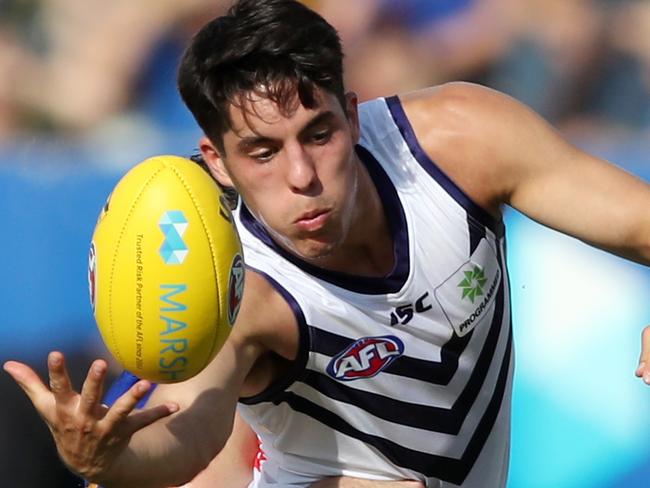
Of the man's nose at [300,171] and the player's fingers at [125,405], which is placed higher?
the man's nose at [300,171]

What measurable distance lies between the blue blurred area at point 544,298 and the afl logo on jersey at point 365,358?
1.47 meters

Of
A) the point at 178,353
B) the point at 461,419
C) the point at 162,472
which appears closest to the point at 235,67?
the point at 178,353

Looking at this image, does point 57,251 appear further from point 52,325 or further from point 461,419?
point 461,419

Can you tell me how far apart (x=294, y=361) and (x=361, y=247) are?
315 millimetres

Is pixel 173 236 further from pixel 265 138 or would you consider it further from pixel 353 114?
pixel 353 114

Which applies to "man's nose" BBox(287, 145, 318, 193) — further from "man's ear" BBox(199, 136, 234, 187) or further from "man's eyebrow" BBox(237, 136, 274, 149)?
"man's ear" BBox(199, 136, 234, 187)

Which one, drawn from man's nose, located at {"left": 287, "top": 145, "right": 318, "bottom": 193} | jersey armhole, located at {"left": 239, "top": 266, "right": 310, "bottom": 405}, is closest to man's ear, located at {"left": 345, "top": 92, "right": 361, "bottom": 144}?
man's nose, located at {"left": 287, "top": 145, "right": 318, "bottom": 193}

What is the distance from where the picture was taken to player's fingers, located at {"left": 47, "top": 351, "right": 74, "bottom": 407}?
7.34 ft

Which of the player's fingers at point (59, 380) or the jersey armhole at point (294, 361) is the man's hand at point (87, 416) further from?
the jersey armhole at point (294, 361)

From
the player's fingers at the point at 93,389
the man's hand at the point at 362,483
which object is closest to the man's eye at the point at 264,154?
the player's fingers at the point at 93,389

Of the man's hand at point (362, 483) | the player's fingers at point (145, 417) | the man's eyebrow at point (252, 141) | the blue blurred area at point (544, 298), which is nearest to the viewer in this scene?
the player's fingers at point (145, 417)

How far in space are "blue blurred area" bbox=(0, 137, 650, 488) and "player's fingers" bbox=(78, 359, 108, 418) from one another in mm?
2249

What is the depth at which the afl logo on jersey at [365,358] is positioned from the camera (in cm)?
308

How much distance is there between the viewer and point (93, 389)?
2240 mm
